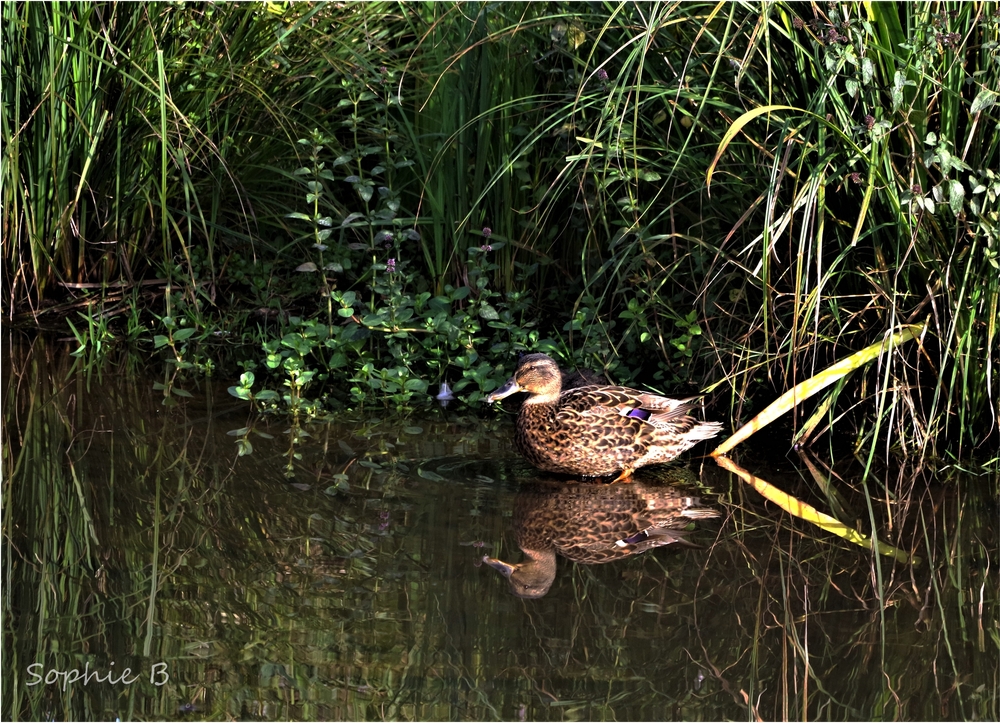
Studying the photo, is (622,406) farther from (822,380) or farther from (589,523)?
(822,380)

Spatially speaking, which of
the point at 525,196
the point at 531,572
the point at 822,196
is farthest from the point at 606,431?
the point at 525,196

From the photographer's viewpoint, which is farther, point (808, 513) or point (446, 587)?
point (808, 513)

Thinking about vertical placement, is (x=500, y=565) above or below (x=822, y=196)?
below

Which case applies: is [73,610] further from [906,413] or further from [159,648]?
[906,413]

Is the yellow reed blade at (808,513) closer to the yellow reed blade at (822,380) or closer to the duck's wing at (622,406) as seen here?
the yellow reed blade at (822,380)

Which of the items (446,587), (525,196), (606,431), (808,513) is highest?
(525,196)

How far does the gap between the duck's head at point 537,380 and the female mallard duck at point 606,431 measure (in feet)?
0.21

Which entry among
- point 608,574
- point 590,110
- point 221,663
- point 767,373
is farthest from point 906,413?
point 221,663

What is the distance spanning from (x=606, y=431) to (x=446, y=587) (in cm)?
126

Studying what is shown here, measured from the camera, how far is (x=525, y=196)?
586 cm

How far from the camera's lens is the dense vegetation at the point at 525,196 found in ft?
15.1

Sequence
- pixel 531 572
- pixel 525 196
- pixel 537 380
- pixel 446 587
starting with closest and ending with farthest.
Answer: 1. pixel 446 587
2. pixel 531 572
3. pixel 537 380
4. pixel 525 196

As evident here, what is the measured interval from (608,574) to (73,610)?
165 cm

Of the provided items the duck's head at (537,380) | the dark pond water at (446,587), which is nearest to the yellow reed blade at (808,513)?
the dark pond water at (446,587)
